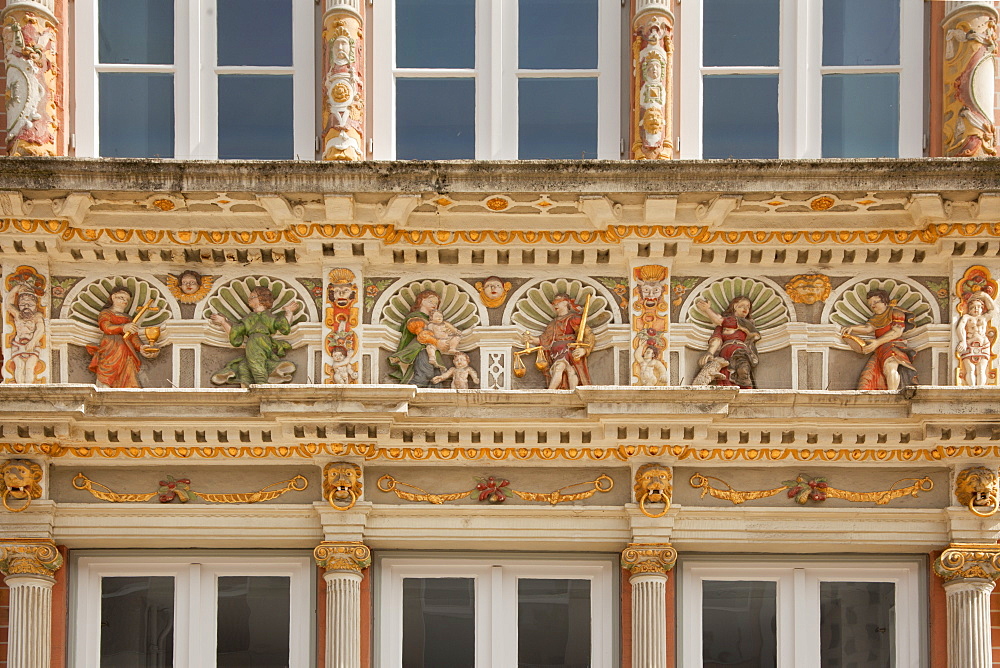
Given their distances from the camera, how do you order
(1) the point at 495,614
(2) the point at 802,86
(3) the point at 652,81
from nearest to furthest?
(1) the point at 495,614 < (3) the point at 652,81 < (2) the point at 802,86

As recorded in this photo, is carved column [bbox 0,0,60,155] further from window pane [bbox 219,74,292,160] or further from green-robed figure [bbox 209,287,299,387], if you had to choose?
green-robed figure [bbox 209,287,299,387]

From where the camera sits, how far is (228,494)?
37.7ft

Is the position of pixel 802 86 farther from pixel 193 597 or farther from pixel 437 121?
pixel 193 597

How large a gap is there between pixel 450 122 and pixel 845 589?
443 cm

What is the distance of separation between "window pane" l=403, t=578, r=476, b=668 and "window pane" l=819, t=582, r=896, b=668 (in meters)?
2.50

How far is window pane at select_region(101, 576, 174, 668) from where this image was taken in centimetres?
1153

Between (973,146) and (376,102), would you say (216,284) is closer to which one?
(376,102)

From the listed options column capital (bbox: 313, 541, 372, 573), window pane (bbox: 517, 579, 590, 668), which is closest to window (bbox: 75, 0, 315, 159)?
column capital (bbox: 313, 541, 372, 573)

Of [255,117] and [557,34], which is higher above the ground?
[557,34]

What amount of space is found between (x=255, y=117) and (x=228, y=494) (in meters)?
2.80

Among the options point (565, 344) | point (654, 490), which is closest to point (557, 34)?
point (565, 344)

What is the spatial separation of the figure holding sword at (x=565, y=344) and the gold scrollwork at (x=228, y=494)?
73.6 inches

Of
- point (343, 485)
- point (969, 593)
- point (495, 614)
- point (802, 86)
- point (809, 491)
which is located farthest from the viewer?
point (802, 86)

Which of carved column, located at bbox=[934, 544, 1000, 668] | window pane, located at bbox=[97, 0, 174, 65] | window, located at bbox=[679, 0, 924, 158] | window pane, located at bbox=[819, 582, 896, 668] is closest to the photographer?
carved column, located at bbox=[934, 544, 1000, 668]
